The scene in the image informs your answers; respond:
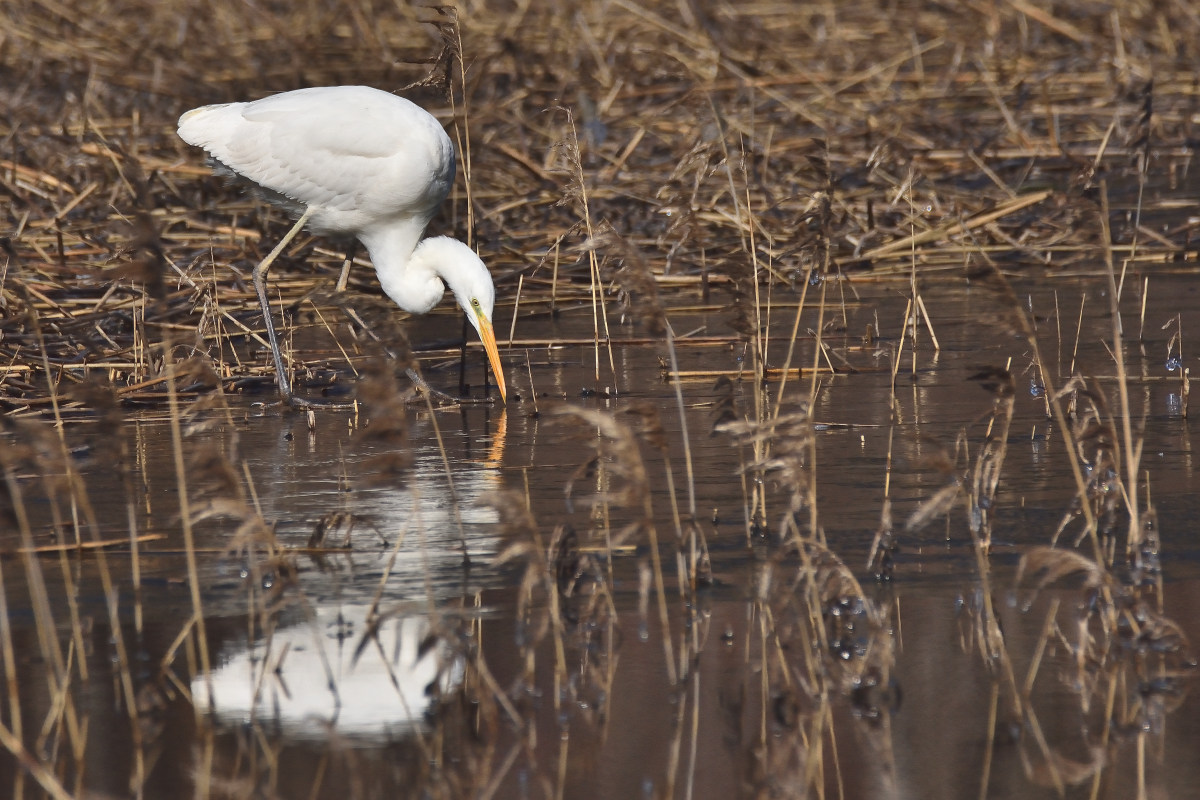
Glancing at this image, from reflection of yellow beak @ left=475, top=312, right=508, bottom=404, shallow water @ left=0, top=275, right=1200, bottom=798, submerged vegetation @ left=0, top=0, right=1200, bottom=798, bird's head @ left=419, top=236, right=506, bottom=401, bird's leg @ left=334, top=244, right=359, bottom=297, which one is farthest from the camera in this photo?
bird's leg @ left=334, top=244, right=359, bottom=297

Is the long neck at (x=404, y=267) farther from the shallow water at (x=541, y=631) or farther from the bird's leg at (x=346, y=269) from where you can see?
the shallow water at (x=541, y=631)

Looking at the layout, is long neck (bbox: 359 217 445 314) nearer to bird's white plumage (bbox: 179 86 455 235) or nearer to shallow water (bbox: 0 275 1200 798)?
bird's white plumage (bbox: 179 86 455 235)

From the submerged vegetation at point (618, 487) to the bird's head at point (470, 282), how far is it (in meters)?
0.23

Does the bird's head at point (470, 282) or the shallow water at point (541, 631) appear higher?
the bird's head at point (470, 282)

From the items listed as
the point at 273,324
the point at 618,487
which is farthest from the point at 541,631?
the point at 273,324

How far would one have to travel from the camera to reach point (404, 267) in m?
6.64

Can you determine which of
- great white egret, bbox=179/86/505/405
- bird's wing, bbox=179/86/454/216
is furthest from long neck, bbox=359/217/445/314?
bird's wing, bbox=179/86/454/216

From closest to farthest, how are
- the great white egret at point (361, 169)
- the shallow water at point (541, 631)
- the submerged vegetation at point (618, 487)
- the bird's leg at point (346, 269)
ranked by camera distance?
the shallow water at point (541, 631) → the submerged vegetation at point (618, 487) → the great white egret at point (361, 169) → the bird's leg at point (346, 269)

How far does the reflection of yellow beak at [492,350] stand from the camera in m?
5.83

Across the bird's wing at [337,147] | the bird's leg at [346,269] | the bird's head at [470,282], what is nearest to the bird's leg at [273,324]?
the bird's wing at [337,147]

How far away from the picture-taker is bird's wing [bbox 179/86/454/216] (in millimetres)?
6535

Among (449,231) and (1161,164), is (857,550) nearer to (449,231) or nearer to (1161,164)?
(449,231)

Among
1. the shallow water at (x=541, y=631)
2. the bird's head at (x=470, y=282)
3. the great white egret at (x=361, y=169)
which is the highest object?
the great white egret at (x=361, y=169)

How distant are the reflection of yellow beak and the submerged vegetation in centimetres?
9
